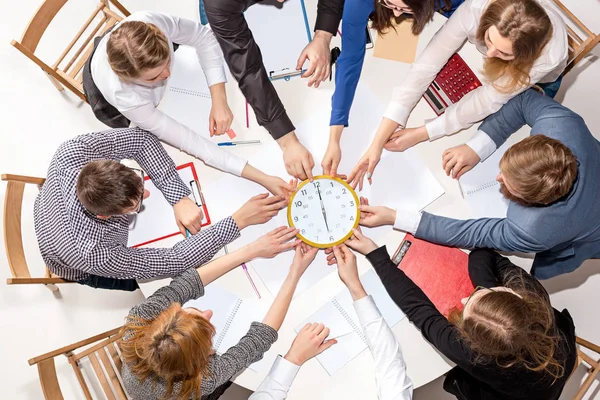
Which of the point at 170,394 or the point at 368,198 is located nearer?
the point at 170,394

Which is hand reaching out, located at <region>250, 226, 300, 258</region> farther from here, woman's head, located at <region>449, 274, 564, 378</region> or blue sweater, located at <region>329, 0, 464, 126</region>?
woman's head, located at <region>449, 274, 564, 378</region>

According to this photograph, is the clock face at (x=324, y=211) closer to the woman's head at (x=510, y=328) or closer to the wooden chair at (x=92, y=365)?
the woman's head at (x=510, y=328)

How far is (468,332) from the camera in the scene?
53.0 inches

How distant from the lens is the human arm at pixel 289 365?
142 cm

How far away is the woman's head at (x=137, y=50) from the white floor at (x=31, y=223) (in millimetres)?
556

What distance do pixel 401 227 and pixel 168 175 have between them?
2.42 feet

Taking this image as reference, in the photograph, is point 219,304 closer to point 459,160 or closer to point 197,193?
point 197,193

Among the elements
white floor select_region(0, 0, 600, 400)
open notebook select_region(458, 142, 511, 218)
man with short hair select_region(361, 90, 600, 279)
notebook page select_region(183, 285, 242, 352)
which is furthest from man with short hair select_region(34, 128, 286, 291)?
white floor select_region(0, 0, 600, 400)

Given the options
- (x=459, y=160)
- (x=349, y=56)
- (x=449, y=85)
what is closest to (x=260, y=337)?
(x=459, y=160)

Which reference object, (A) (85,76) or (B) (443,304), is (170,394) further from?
(A) (85,76)

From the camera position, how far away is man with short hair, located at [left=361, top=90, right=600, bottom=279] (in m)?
1.31

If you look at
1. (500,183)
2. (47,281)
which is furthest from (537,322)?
(47,281)

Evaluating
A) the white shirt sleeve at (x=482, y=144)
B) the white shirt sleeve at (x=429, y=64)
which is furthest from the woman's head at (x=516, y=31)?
the white shirt sleeve at (x=482, y=144)

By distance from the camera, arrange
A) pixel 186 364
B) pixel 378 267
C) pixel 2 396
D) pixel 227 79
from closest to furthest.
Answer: pixel 186 364 < pixel 378 267 < pixel 227 79 < pixel 2 396
